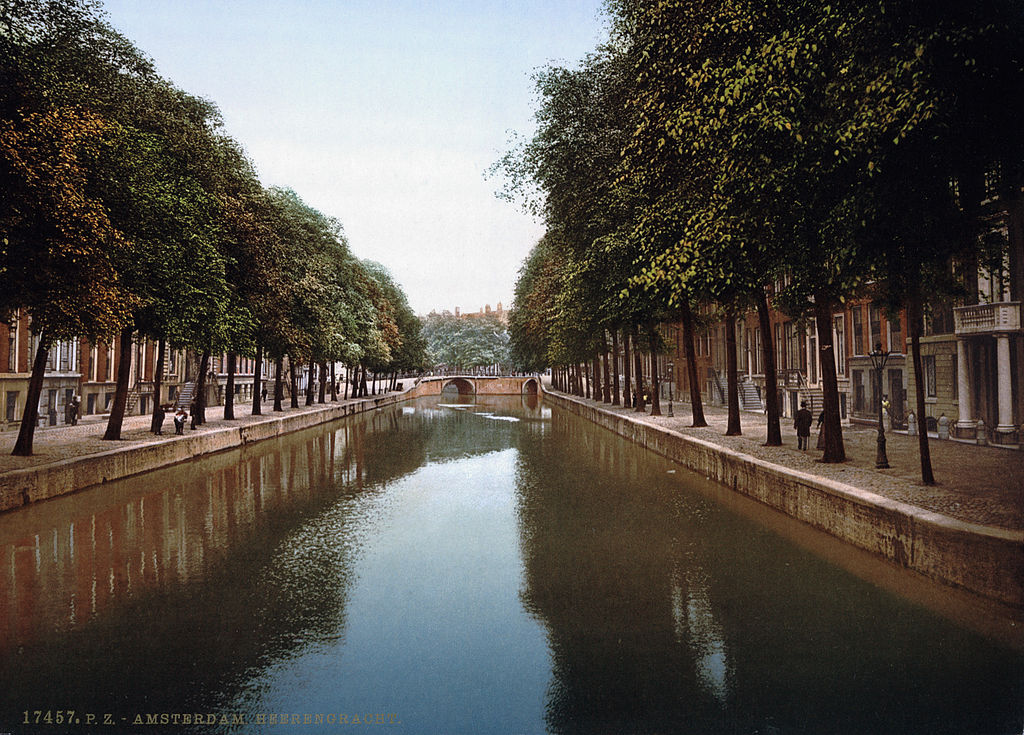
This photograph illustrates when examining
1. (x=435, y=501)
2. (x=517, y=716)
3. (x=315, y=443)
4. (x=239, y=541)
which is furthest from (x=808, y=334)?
(x=517, y=716)

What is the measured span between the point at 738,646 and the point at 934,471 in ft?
38.8

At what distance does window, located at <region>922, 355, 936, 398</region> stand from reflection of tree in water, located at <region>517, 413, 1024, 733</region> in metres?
20.3

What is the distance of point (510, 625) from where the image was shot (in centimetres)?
859

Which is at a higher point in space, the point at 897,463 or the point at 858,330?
the point at 858,330

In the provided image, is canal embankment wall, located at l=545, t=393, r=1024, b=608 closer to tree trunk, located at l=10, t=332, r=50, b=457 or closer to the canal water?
the canal water

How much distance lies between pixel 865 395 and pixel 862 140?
89.3 feet

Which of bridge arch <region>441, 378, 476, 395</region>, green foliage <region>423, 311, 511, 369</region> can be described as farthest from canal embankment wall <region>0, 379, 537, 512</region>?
green foliage <region>423, 311, 511, 369</region>

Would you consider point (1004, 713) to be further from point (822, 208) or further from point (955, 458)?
point (955, 458)

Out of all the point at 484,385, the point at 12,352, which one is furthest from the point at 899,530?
the point at 484,385

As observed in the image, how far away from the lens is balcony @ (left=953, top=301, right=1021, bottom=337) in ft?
76.4

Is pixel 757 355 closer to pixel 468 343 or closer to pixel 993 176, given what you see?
pixel 993 176

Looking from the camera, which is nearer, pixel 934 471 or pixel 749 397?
pixel 934 471

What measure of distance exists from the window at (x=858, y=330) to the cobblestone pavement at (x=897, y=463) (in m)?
5.15

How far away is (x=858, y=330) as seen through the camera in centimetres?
3528
